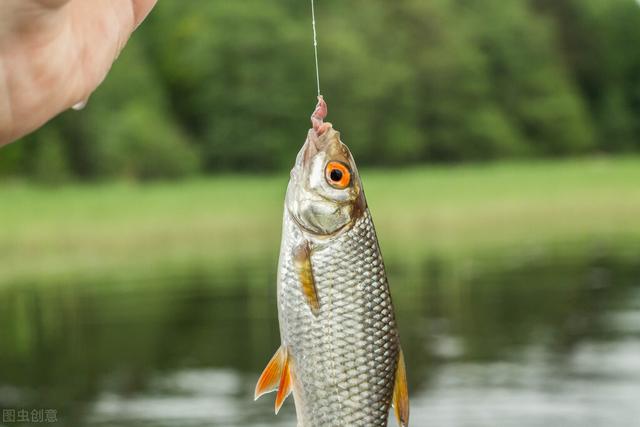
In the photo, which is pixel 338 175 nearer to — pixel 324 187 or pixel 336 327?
pixel 324 187

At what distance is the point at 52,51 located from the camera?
2898mm

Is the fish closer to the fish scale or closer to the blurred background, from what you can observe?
the fish scale

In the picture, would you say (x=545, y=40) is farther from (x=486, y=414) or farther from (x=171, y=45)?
(x=486, y=414)

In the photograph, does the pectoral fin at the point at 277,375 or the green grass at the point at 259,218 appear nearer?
the pectoral fin at the point at 277,375

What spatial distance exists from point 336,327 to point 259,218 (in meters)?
52.4

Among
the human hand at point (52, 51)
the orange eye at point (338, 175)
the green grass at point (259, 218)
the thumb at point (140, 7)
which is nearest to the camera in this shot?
the human hand at point (52, 51)

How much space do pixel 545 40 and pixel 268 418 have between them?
59049 mm

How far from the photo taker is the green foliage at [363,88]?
64375 millimetres

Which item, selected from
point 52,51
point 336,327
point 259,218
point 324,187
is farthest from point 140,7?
point 259,218

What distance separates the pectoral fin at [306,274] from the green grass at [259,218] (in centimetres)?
4030

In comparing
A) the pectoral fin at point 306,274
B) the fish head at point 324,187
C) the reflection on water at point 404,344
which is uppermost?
the fish head at point 324,187

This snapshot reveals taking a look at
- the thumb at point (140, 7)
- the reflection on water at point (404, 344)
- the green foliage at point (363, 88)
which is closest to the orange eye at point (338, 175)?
the thumb at point (140, 7)

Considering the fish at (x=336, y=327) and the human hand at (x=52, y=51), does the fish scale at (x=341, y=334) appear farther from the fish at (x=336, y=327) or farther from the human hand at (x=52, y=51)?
the human hand at (x=52, y=51)

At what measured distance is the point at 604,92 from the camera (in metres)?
83.7
